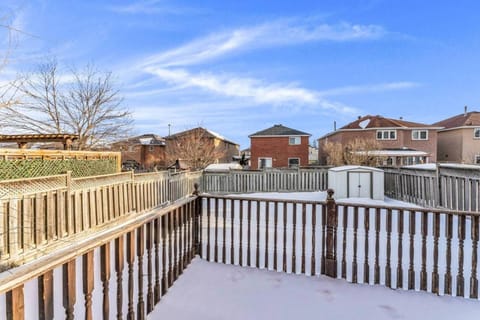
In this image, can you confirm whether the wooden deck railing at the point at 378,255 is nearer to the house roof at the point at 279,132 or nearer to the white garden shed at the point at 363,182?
the white garden shed at the point at 363,182

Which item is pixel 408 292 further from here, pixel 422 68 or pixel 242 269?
pixel 422 68

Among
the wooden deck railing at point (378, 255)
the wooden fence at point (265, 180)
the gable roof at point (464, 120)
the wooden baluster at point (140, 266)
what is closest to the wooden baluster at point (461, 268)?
the wooden deck railing at point (378, 255)

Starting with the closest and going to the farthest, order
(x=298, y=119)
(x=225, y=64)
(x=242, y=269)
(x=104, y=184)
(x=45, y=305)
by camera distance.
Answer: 1. (x=45, y=305)
2. (x=242, y=269)
3. (x=104, y=184)
4. (x=225, y=64)
5. (x=298, y=119)

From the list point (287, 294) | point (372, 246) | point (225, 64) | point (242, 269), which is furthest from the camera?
point (225, 64)

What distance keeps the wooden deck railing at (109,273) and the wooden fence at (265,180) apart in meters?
8.59

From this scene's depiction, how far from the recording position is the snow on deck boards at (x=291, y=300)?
7.37 feet

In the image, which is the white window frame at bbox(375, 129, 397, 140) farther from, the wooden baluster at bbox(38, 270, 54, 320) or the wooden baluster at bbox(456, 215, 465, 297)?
the wooden baluster at bbox(38, 270, 54, 320)

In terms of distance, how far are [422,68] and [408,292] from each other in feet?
44.9

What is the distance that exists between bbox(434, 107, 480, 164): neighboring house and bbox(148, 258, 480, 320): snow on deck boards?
22541 mm

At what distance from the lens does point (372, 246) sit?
403 cm

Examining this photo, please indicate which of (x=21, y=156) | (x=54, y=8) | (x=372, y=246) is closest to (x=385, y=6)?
(x=372, y=246)

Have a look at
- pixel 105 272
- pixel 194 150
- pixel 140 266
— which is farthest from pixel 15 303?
pixel 194 150

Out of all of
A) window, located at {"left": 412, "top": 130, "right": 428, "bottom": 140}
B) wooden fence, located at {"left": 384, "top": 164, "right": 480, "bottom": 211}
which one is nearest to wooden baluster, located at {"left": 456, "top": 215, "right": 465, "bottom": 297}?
wooden fence, located at {"left": 384, "top": 164, "right": 480, "bottom": 211}

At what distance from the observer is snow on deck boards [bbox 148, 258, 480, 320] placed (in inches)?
88.4
